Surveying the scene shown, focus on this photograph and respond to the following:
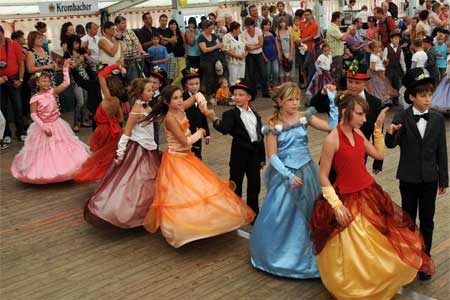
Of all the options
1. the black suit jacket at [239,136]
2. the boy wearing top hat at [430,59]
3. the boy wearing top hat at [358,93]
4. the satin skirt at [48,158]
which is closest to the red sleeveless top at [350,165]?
the boy wearing top hat at [358,93]

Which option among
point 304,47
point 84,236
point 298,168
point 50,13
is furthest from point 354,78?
point 50,13

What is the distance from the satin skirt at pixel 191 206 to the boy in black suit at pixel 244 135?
32cm

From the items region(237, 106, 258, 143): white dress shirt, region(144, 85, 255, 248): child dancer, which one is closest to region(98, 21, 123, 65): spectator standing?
region(144, 85, 255, 248): child dancer

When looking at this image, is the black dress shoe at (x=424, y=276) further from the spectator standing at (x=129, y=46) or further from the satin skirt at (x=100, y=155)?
the spectator standing at (x=129, y=46)

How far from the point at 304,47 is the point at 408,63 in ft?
8.30

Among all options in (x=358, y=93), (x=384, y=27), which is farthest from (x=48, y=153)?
(x=384, y=27)

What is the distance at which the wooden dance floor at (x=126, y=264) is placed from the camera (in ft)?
15.8

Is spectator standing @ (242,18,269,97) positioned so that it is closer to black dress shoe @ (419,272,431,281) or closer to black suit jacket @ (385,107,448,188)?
black suit jacket @ (385,107,448,188)

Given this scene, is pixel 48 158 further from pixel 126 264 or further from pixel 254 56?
pixel 254 56

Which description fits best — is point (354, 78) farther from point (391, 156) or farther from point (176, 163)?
point (391, 156)

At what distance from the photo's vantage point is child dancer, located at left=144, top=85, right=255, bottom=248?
17.6 feet

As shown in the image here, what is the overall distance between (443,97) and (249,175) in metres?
5.56

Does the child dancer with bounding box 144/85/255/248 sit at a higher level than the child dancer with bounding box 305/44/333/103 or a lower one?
lower

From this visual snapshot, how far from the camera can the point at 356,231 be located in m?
4.30
